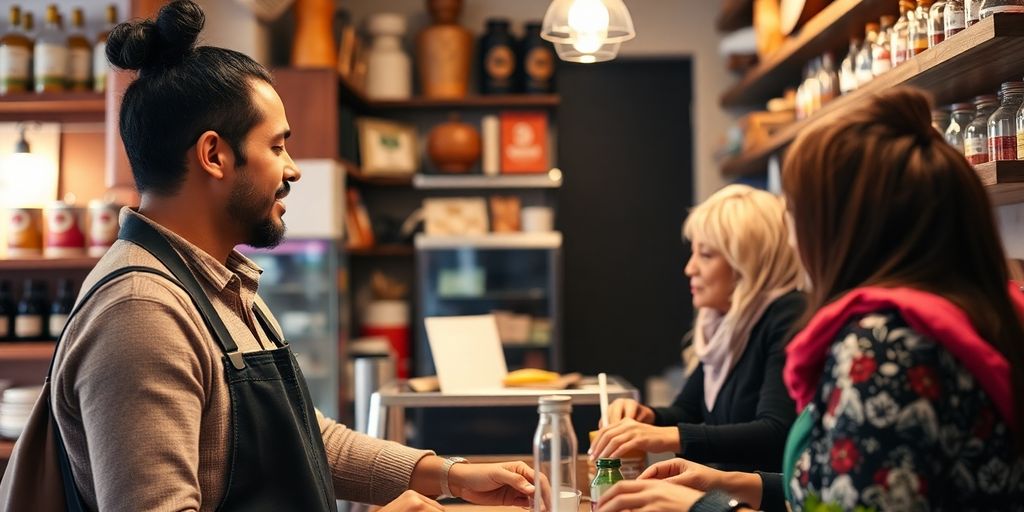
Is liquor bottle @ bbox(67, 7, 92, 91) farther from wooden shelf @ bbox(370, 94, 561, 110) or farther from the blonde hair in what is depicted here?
the blonde hair

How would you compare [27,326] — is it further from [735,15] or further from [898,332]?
[898,332]

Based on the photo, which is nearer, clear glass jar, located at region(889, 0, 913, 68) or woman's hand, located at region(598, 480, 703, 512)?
woman's hand, located at region(598, 480, 703, 512)

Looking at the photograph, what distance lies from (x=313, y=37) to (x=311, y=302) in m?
1.29

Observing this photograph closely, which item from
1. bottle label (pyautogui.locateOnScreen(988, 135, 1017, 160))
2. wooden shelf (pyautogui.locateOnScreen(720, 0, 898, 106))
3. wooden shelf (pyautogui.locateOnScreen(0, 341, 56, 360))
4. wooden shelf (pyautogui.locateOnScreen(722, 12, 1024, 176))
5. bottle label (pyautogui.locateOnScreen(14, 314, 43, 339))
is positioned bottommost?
wooden shelf (pyautogui.locateOnScreen(0, 341, 56, 360))

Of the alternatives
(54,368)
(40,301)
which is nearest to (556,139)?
(40,301)

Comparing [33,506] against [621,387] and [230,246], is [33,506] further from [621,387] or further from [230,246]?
[621,387]

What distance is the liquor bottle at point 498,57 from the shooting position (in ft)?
19.5

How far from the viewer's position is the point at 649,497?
152 cm

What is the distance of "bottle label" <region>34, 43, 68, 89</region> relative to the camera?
443 centimetres

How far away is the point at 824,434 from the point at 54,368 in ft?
3.54

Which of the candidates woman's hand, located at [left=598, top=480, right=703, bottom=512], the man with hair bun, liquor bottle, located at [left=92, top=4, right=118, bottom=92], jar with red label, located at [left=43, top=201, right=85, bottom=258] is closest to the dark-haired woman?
woman's hand, located at [left=598, top=480, right=703, bottom=512]

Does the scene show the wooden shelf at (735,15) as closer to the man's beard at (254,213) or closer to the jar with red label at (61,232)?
the jar with red label at (61,232)

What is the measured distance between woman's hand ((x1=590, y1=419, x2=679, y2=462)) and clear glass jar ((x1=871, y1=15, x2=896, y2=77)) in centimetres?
141

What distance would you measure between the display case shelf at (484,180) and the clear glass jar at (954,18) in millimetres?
3352
